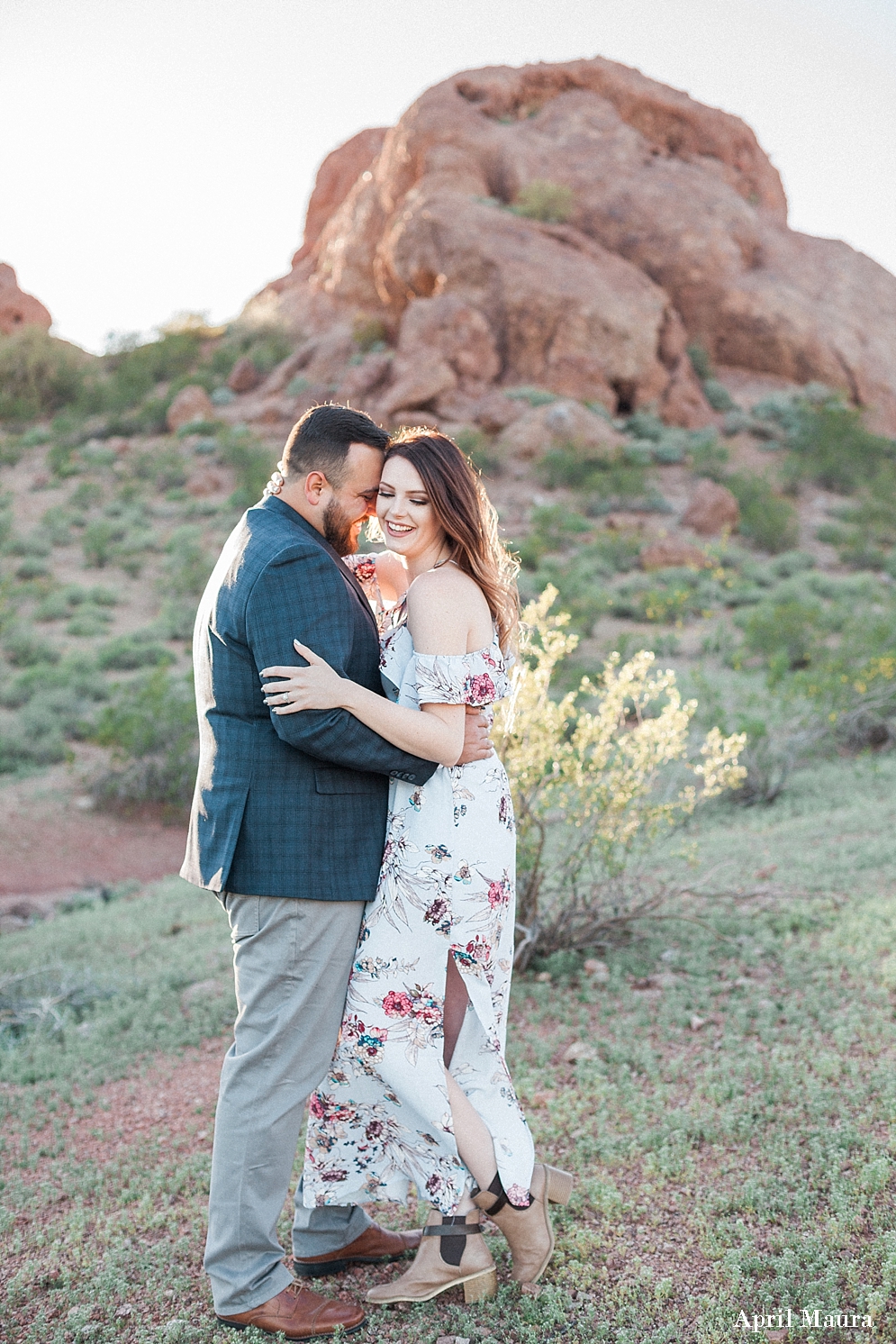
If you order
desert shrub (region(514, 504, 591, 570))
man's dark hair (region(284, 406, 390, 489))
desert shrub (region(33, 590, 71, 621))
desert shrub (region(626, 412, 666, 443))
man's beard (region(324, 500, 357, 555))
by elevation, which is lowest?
desert shrub (region(33, 590, 71, 621))

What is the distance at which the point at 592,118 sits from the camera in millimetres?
25688

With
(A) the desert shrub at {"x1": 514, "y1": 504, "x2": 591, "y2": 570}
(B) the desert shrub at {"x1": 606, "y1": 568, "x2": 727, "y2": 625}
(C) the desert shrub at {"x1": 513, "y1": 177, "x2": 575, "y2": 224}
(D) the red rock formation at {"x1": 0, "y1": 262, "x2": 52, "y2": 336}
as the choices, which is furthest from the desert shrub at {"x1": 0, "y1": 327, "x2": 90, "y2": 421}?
(B) the desert shrub at {"x1": 606, "y1": 568, "x2": 727, "y2": 625}

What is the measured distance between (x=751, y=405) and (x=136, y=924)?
21611 mm

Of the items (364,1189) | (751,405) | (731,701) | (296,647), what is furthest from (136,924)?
(751,405)

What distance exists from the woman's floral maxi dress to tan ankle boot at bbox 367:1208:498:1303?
10 centimetres

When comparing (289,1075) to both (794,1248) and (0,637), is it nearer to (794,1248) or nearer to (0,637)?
(794,1248)

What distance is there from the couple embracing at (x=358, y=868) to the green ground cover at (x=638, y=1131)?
10.3 inches

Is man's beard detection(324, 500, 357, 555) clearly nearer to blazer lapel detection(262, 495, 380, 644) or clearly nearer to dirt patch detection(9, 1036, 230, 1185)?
blazer lapel detection(262, 495, 380, 644)

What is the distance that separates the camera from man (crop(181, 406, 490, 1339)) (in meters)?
2.18

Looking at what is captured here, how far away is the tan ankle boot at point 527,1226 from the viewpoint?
7.68ft

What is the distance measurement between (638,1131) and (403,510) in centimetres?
203

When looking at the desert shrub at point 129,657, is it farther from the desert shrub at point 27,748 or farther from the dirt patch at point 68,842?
the dirt patch at point 68,842

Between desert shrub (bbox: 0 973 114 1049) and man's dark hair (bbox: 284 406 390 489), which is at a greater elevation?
man's dark hair (bbox: 284 406 390 489)

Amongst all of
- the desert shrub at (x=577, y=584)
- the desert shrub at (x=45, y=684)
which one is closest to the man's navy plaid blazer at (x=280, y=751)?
the desert shrub at (x=45, y=684)
